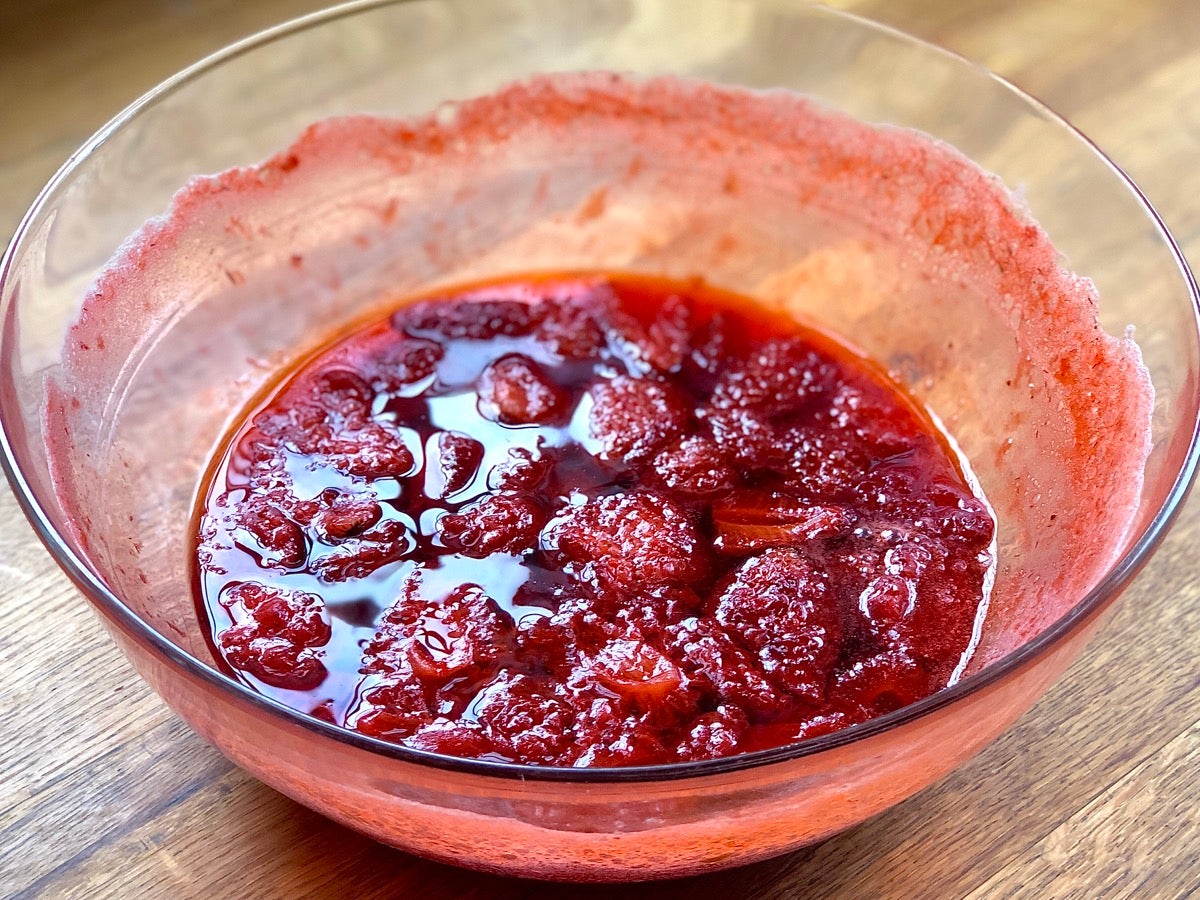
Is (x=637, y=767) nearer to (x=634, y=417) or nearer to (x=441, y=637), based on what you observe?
(x=441, y=637)

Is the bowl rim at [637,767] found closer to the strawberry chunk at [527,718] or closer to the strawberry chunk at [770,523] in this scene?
the strawberry chunk at [527,718]

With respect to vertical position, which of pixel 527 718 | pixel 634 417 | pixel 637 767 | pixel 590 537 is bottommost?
pixel 637 767

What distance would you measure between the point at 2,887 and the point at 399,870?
0.35 m

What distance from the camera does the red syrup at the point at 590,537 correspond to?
1.23 meters

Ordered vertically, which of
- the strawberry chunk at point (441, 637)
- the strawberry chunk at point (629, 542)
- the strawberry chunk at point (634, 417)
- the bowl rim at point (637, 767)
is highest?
the strawberry chunk at point (634, 417)

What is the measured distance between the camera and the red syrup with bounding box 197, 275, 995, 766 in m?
1.23

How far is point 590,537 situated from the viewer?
1.37 m

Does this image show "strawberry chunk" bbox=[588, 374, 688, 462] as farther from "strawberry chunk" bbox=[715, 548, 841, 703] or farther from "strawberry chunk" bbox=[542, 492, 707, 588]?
"strawberry chunk" bbox=[715, 548, 841, 703]

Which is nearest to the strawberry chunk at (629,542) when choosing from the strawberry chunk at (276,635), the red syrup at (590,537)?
the red syrup at (590,537)

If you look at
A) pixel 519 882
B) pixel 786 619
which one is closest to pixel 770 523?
pixel 786 619

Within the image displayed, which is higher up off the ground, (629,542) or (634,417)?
(634,417)

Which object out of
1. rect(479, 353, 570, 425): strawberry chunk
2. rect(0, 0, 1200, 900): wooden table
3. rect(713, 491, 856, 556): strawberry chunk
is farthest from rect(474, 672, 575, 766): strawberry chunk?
rect(479, 353, 570, 425): strawberry chunk

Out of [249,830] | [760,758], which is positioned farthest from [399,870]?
[760,758]

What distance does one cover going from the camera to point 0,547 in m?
1.44
